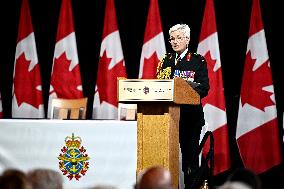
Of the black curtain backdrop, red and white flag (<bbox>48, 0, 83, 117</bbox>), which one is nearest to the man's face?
the black curtain backdrop

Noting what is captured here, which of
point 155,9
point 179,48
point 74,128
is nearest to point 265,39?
point 155,9

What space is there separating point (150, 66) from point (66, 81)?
4.08 feet

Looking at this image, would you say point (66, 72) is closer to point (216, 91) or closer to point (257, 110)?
point (216, 91)

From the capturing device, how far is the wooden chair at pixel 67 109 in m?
7.56

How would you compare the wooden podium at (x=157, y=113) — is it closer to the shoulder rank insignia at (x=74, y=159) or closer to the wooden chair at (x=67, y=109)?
the shoulder rank insignia at (x=74, y=159)

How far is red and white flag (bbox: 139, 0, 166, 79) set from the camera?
7.90 meters

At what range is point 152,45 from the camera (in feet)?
26.2

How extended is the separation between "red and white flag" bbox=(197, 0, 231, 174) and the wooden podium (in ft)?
8.47

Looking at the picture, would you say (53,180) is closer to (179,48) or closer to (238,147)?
(179,48)

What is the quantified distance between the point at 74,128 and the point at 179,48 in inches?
48.7

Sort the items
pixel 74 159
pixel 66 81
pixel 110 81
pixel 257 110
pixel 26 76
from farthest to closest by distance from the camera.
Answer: pixel 26 76, pixel 66 81, pixel 110 81, pixel 257 110, pixel 74 159

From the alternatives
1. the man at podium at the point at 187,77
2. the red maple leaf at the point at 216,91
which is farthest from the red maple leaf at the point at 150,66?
the man at podium at the point at 187,77

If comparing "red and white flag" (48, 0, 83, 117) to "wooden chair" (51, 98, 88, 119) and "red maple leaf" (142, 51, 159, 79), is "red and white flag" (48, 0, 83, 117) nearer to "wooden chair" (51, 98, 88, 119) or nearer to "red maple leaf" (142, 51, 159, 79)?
"wooden chair" (51, 98, 88, 119)

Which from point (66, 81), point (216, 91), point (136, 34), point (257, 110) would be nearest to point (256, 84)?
→ point (257, 110)
